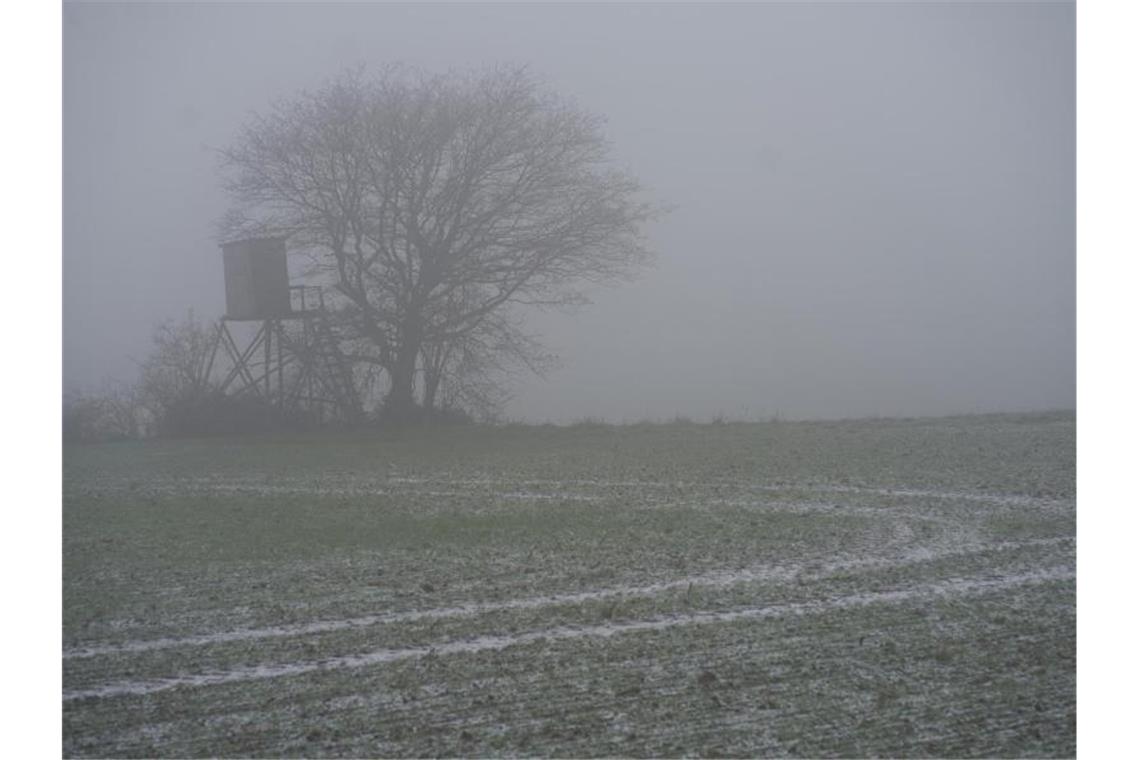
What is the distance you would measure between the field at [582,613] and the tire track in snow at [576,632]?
14 millimetres

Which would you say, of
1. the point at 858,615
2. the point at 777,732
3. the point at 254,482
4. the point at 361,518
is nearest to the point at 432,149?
the point at 254,482

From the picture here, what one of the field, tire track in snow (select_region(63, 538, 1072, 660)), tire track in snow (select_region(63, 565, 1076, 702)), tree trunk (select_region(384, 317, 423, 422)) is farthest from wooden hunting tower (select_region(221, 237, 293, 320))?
tire track in snow (select_region(63, 565, 1076, 702))

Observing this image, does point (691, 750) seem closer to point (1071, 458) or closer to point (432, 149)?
point (1071, 458)

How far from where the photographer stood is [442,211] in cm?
1073

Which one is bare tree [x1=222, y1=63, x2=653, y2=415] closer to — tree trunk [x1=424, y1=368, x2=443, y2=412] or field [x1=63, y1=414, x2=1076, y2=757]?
tree trunk [x1=424, y1=368, x2=443, y2=412]

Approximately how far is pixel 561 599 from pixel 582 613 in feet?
0.69

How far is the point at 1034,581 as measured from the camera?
13.9 feet

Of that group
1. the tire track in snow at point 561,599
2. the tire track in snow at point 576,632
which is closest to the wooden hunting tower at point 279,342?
the tire track in snow at point 561,599

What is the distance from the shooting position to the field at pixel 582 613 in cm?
291

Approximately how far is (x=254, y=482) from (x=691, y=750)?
5.21 meters

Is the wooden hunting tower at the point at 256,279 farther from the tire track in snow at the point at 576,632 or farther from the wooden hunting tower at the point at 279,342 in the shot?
the tire track in snow at the point at 576,632

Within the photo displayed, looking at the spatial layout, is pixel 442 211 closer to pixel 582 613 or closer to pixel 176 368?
pixel 176 368

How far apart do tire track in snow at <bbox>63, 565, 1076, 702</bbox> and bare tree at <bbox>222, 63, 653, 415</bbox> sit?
6439mm

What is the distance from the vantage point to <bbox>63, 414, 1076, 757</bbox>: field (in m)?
2.91
